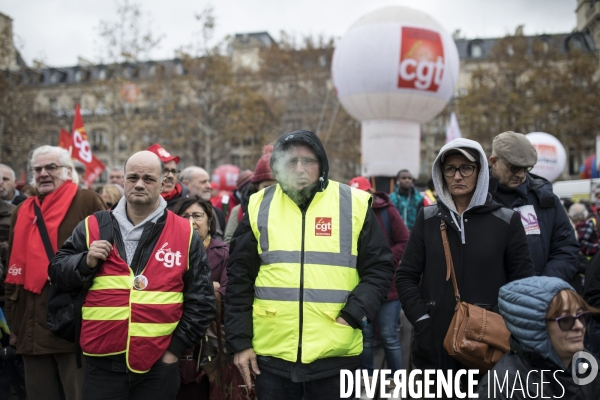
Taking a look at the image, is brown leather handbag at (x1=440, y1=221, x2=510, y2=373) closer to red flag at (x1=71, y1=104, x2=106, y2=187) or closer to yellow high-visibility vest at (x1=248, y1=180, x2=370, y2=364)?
yellow high-visibility vest at (x1=248, y1=180, x2=370, y2=364)

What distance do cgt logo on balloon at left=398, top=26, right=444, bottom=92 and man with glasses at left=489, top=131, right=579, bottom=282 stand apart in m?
7.78

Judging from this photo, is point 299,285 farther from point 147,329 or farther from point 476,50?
point 476,50

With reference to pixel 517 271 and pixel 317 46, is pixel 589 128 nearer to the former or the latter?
pixel 317 46

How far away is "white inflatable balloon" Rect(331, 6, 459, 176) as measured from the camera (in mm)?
10828

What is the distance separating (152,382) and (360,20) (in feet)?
34.2

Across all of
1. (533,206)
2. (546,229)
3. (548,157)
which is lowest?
(546,229)

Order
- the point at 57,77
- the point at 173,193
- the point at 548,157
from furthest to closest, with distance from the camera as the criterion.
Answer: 1. the point at 57,77
2. the point at 548,157
3. the point at 173,193

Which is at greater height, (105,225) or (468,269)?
(105,225)

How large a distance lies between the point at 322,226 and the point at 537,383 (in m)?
1.19

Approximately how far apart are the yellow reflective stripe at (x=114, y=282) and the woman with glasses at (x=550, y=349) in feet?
5.92

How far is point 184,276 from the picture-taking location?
290 centimetres

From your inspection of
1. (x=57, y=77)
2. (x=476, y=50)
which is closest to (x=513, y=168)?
(x=476, y=50)

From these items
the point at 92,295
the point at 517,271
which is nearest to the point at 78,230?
the point at 92,295

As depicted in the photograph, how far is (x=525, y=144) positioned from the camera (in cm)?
340
